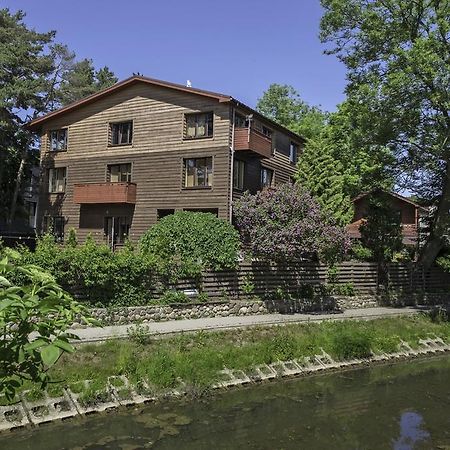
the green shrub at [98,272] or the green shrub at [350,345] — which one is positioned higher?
the green shrub at [98,272]

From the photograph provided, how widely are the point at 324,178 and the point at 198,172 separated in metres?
7.96

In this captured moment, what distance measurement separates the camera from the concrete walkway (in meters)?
14.6

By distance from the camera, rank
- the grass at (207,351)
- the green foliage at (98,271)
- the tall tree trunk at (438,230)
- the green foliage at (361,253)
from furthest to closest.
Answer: the tall tree trunk at (438,230) → the green foliage at (361,253) → the green foliage at (98,271) → the grass at (207,351)

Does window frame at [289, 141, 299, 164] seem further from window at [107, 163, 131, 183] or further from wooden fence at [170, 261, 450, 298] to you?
wooden fence at [170, 261, 450, 298]

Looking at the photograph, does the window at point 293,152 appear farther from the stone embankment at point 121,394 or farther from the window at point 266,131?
the stone embankment at point 121,394

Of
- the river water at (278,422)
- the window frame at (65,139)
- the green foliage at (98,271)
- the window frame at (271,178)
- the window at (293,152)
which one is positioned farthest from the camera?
the window at (293,152)

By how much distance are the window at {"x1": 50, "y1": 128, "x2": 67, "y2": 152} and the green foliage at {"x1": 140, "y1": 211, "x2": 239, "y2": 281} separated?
1639 cm

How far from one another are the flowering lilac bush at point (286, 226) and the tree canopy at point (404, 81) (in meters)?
6.66

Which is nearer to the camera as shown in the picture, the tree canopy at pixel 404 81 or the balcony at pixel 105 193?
the tree canopy at pixel 404 81

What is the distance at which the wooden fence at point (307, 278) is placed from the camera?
19.6m

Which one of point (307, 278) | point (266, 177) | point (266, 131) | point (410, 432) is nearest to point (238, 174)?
point (266, 177)

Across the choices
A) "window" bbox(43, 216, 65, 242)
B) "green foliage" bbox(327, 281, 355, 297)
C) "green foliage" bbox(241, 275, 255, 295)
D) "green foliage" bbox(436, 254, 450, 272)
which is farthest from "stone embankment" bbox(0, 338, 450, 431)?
"window" bbox(43, 216, 65, 242)

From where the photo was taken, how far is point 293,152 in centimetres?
3678

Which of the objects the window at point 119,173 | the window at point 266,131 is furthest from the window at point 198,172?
the window at point 266,131
